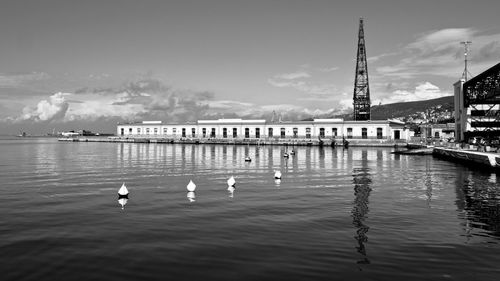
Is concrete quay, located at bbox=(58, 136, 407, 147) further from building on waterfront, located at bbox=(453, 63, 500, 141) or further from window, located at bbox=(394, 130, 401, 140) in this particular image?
building on waterfront, located at bbox=(453, 63, 500, 141)

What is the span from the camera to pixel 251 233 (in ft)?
53.4

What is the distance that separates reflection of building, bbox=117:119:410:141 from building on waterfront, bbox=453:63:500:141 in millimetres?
39327

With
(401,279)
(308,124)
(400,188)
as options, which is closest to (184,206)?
(401,279)

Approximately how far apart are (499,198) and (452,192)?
3.32 meters

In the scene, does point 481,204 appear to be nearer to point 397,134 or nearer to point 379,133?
point 379,133

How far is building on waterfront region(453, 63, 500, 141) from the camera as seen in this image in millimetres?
62078

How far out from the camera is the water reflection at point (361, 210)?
14078mm

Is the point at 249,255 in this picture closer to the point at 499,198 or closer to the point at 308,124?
the point at 499,198

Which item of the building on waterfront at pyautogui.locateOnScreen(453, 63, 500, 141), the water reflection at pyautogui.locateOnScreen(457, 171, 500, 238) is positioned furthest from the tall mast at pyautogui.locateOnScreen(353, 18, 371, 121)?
the water reflection at pyautogui.locateOnScreen(457, 171, 500, 238)

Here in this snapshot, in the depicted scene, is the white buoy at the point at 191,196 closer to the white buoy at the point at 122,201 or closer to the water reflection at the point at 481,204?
the white buoy at the point at 122,201

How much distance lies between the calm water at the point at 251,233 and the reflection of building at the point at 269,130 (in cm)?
9056

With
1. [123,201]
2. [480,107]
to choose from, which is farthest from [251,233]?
[480,107]

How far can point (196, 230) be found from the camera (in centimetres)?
1675

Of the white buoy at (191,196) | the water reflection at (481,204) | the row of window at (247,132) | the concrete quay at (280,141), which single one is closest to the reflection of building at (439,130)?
the row of window at (247,132)
